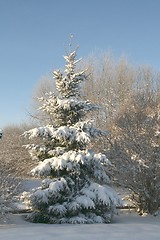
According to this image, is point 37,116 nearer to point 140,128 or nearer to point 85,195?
point 140,128

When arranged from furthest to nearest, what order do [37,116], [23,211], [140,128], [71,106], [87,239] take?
1. [37,116]
2. [140,128]
3. [23,211]
4. [71,106]
5. [87,239]

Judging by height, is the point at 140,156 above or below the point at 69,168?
above

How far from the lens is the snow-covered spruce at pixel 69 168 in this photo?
43.4 feet

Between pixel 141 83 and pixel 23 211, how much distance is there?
22.3m

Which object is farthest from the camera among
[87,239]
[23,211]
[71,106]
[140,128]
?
[140,128]

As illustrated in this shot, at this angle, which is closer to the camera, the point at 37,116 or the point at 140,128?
the point at 140,128

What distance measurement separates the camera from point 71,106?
1421 cm

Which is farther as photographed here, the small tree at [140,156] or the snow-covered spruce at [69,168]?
the small tree at [140,156]

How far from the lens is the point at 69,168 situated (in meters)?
13.5

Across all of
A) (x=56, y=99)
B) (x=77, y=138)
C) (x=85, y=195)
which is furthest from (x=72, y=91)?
(x=85, y=195)

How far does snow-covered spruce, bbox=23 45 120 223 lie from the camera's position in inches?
521

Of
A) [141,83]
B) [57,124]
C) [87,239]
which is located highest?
[141,83]

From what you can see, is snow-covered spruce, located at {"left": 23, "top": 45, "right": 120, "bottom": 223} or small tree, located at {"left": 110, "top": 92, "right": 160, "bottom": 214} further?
small tree, located at {"left": 110, "top": 92, "right": 160, "bottom": 214}

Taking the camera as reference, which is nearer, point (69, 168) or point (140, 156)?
point (69, 168)
